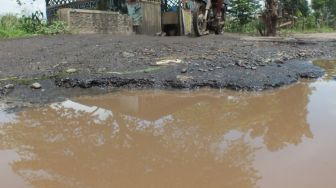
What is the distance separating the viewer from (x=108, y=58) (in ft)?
21.7

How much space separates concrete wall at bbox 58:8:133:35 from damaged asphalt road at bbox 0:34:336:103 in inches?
101

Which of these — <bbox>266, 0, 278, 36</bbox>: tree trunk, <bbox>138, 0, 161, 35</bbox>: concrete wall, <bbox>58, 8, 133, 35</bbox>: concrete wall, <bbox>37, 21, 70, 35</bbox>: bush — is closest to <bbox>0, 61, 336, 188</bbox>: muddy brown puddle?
<bbox>37, 21, 70, 35</bbox>: bush

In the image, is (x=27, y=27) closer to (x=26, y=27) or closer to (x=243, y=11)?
(x=26, y=27)

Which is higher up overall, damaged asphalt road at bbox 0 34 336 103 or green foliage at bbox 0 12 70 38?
green foliage at bbox 0 12 70 38

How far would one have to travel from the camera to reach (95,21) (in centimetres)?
1149

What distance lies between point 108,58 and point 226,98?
263cm

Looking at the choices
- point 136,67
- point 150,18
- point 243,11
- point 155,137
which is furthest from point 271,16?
point 155,137

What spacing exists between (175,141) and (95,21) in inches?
350

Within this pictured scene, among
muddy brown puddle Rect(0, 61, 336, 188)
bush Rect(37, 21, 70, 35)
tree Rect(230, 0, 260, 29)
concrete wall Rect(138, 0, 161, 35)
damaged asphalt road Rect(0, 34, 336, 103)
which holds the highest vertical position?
tree Rect(230, 0, 260, 29)

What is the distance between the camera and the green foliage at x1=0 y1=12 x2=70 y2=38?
1064 centimetres

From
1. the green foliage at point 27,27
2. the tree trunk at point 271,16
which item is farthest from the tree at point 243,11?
the green foliage at point 27,27

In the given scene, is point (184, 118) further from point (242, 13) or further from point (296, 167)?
point (242, 13)

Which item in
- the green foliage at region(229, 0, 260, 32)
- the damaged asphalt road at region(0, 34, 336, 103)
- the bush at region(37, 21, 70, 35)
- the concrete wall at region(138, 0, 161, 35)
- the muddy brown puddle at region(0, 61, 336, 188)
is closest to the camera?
the muddy brown puddle at region(0, 61, 336, 188)

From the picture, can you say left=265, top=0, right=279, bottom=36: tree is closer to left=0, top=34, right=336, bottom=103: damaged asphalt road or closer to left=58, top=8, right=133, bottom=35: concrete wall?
left=58, top=8, right=133, bottom=35: concrete wall
